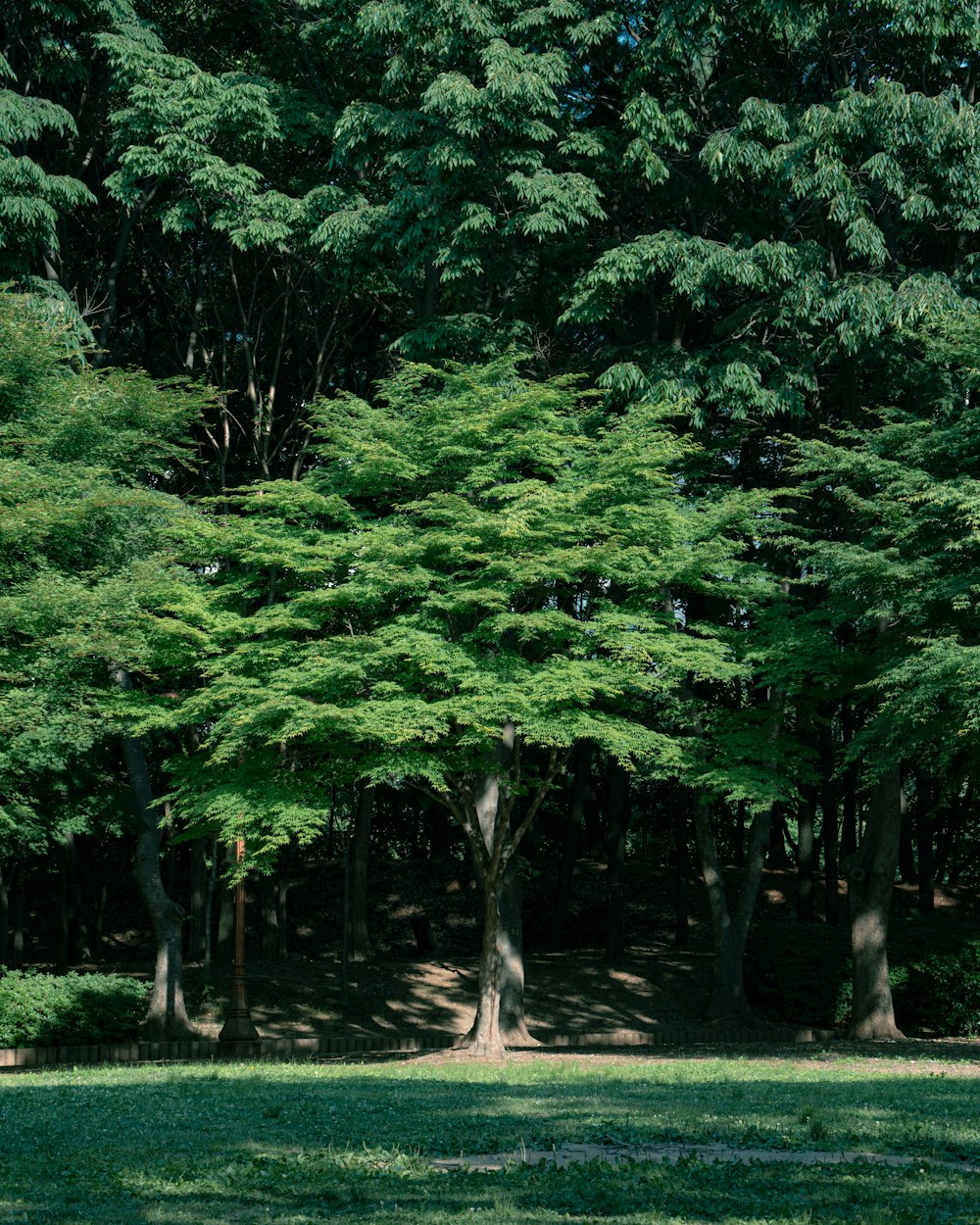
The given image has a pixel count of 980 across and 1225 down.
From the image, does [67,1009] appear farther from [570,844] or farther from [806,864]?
[806,864]

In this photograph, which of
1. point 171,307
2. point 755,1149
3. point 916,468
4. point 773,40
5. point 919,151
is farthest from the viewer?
point 171,307

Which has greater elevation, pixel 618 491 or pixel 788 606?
pixel 618 491

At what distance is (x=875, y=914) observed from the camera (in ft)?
76.8

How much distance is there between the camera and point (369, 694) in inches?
788

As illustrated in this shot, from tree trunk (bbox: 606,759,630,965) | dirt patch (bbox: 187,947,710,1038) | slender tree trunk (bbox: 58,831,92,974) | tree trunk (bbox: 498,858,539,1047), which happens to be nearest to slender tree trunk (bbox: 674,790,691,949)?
tree trunk (bbox: 606,759,630,965)

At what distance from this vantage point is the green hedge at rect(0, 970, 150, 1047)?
67.8 ft

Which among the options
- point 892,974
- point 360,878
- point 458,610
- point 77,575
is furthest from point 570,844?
point 77,575

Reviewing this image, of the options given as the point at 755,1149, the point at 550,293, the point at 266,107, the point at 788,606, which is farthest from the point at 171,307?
the point at 755,1149

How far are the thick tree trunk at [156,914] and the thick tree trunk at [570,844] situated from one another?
37.2 feet

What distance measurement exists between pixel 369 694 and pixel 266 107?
37.2 ft

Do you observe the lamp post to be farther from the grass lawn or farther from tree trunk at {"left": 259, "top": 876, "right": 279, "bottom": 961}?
tree trunk at {"left": 259, "top": 876, "right": 279, "bottom": 961}

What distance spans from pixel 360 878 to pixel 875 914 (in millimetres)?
11566

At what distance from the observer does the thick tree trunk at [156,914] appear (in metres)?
A: 23.1

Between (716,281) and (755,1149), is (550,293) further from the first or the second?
(755,1149)
